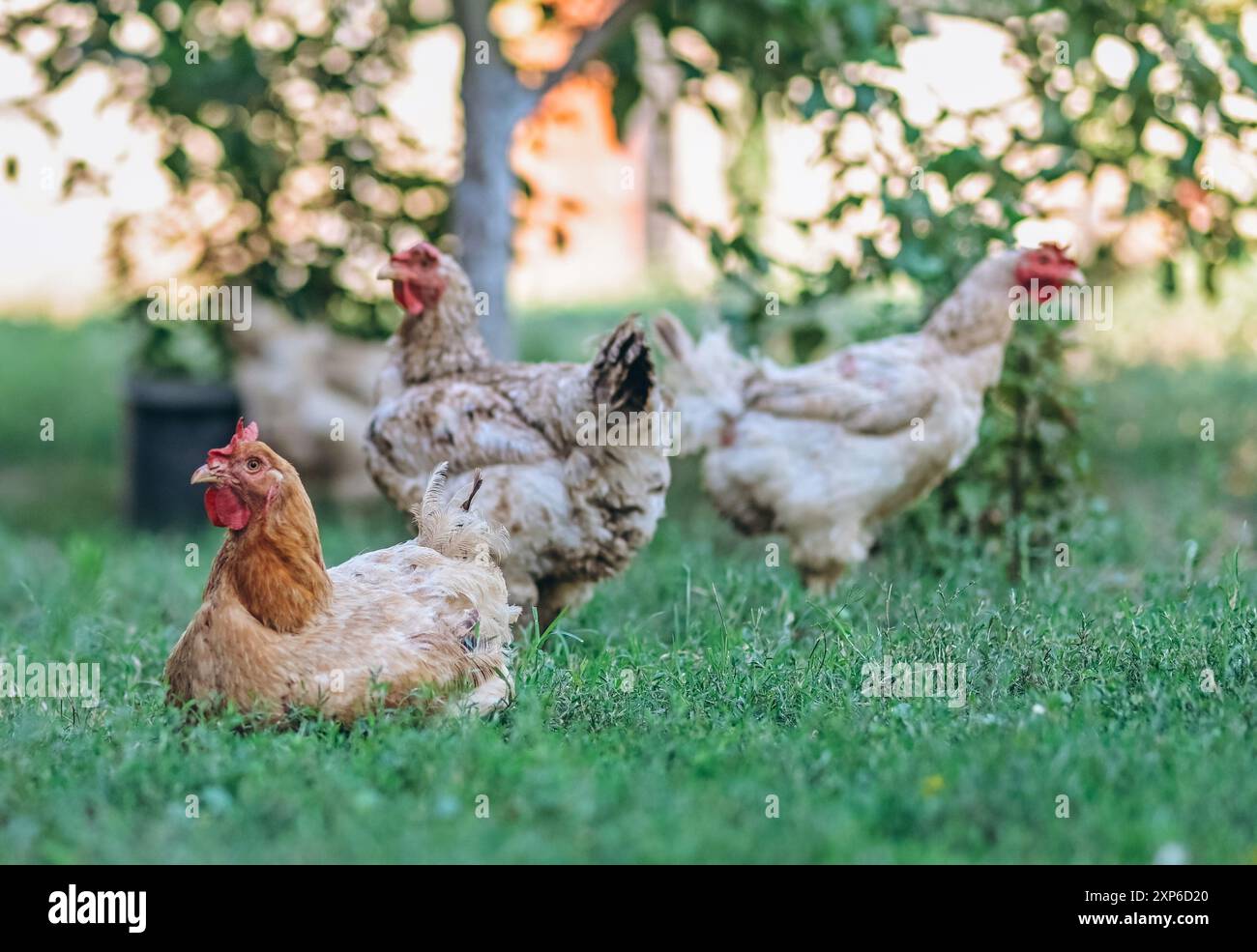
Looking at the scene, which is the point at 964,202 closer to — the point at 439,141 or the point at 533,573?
the point at 533,573

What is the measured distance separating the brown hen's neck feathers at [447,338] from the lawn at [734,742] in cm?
109

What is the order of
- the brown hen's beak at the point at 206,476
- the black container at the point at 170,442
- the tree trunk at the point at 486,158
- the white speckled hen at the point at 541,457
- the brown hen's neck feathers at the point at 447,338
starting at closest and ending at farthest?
the brown hen's beak at the point at 206,476 → the white speckled hen at the point at 541,457 → the brown hen's neck feathers at the point at 447,338 → the tree trunk at the point at 486,158 → the black container at the point at 170,442

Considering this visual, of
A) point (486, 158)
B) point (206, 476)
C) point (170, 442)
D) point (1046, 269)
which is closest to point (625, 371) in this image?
point (206, 476)

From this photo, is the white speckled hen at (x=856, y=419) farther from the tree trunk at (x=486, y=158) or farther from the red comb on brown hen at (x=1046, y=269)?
the tree trunk at (x=486, y=158)

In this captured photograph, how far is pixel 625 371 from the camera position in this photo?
4715mm

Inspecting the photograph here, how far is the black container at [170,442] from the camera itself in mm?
8398

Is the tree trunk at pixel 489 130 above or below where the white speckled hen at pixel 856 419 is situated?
above

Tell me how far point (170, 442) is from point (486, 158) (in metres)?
2.87

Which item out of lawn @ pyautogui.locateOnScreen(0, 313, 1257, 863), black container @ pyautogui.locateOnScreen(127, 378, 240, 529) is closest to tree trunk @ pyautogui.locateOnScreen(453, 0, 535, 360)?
lawn @ pyautogui.locateOnScreen(0, 313, 1257, 863)

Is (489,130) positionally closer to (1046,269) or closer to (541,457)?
(541,457)

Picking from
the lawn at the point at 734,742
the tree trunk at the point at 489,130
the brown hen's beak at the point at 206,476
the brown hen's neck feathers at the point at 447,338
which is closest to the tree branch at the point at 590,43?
the tree trunk at the point at 489,130

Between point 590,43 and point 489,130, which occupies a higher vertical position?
point 590,43

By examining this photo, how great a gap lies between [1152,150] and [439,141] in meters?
4.35
